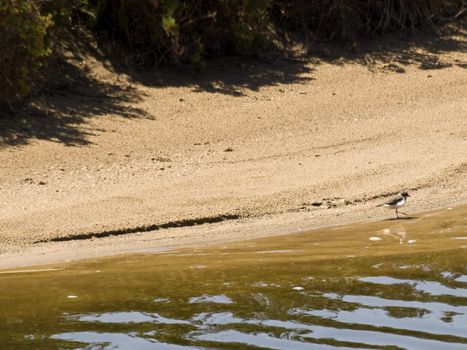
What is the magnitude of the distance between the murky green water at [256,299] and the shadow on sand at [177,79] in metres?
5.00

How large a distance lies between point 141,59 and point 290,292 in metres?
9.56

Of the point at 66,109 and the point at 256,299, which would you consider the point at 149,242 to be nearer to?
the point at 256,299

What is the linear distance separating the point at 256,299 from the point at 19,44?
742 centimetres

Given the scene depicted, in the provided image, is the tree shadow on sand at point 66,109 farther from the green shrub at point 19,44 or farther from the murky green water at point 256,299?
the murky green water at point 256,299

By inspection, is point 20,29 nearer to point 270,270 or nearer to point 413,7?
point 270,270

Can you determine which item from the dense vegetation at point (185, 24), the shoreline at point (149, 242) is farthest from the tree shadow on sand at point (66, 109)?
the shoreline at point (149, 242)

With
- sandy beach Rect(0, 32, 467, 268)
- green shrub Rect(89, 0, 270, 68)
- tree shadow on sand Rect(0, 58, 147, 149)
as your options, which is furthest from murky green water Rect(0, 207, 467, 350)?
green shrub Rect(89, 0, 270, 68)

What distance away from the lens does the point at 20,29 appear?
13695mm

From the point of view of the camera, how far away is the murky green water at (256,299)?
6453 mm

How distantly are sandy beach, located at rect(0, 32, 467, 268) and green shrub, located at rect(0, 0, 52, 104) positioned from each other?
438mm

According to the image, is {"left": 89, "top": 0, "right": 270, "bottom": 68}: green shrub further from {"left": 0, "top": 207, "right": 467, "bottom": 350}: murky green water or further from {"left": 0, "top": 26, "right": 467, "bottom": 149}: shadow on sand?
{"left": 0, "top": 207, "right": 467, "bottom": 350}: murky green water

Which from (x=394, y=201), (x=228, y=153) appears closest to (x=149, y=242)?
(x=394, y=201)

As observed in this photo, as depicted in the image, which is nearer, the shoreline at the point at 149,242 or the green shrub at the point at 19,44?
the shoreline at the point at 149,242

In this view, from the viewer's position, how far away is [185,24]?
54.5 feet
